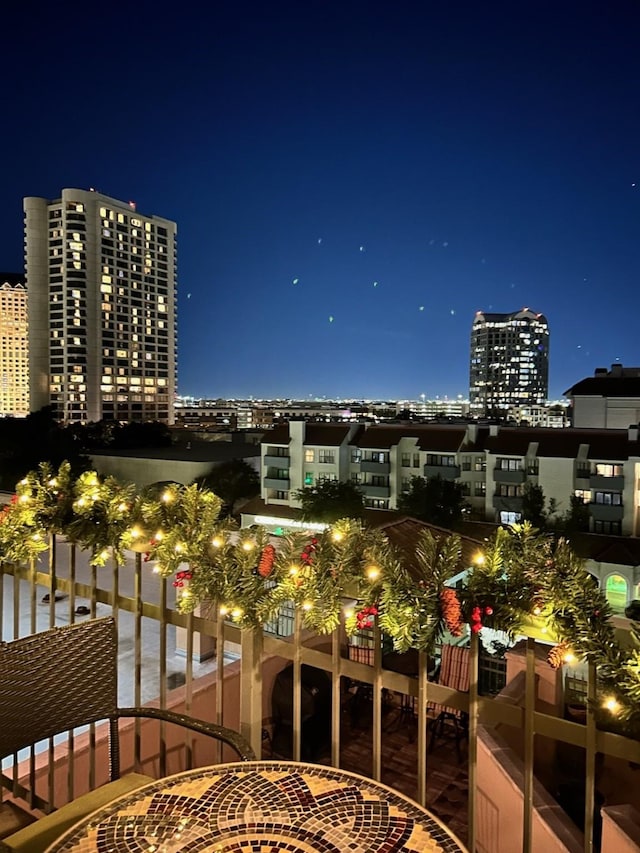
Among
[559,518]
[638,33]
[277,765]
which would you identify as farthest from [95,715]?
[638,33]

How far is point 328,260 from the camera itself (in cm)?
16912

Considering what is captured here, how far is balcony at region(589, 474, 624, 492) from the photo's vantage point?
30844 mm

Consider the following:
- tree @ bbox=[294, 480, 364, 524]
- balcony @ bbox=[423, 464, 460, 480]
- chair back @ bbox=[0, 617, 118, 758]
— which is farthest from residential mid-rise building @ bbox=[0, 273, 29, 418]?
chair back @ bbox=[0, 617, 118, 758]

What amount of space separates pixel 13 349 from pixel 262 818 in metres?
119

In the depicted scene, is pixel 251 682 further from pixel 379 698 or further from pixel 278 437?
pixel 278 437

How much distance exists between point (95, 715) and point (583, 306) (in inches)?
7090

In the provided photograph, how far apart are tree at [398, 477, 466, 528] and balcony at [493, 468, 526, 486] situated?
7.31ft

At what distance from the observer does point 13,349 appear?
10662cm

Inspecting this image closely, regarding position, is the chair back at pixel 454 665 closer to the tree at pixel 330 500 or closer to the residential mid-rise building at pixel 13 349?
the tree at pixel 330 500

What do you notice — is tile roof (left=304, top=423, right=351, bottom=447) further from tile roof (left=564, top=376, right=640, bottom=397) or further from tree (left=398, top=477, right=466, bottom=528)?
tile roof (left=564, top=376, right=640, bottom=397)

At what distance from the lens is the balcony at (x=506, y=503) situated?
34.5 metres

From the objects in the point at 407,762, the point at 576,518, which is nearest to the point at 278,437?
the point at 576,518

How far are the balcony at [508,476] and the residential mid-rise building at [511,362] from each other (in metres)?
107

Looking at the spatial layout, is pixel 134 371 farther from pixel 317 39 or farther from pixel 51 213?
pixel 317 39
